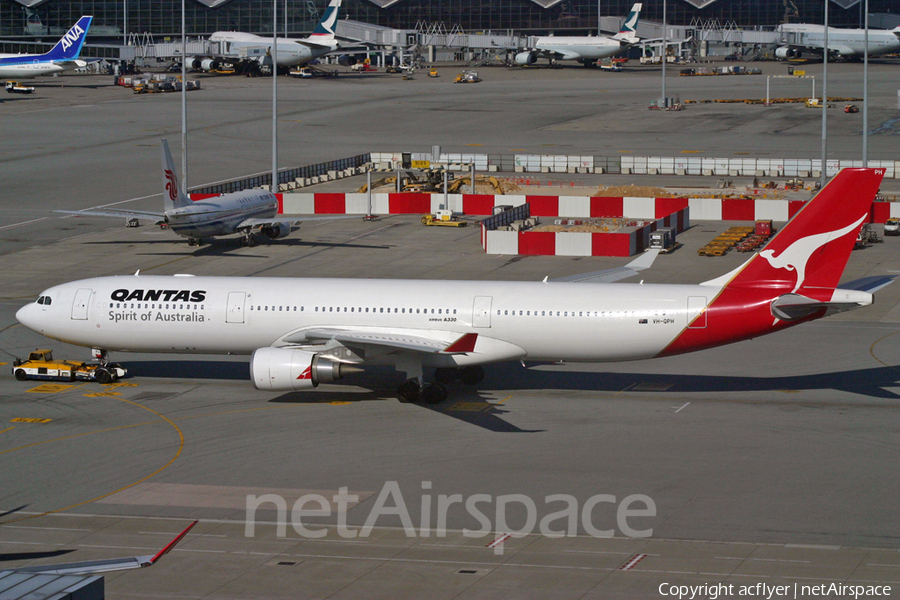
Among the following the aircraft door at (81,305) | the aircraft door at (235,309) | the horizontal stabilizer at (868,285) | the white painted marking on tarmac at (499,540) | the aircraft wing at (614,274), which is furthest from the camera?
the aircraft wing at (614,274)

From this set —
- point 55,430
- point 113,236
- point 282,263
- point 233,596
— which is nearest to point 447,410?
point 55,430

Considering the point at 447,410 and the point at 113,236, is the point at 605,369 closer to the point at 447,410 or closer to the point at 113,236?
the point at 447,410

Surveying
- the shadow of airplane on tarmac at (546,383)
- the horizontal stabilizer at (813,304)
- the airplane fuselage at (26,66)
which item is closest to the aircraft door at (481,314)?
the shadow of airplane on tarmac at (546,383)

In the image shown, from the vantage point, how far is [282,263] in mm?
70250

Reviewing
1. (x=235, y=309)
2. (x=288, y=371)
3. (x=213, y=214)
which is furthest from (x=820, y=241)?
(x=213, y=214)

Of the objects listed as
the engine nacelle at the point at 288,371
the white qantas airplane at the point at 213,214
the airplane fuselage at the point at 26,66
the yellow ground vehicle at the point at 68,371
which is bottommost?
the yellow ground vehicle at the point at 68,371

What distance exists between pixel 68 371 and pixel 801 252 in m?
29.8

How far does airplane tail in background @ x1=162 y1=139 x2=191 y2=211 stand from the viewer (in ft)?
219

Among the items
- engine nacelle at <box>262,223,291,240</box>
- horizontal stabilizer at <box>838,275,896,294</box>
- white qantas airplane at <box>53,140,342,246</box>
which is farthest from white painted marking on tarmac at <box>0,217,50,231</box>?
horizontal stabilizer at <box>838,275,896,294</box>

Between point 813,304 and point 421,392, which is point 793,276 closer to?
point 813,304

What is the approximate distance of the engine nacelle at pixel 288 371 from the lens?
132 feet

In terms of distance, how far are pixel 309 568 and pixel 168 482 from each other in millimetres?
8751

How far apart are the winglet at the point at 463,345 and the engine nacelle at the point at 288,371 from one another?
4.75 meters

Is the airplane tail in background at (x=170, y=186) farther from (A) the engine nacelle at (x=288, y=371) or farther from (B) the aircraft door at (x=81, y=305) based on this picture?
(A) the engine nacelle at (x=288, y=371)
